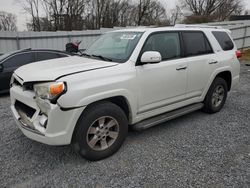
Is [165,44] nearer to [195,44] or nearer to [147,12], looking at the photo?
[195,44]

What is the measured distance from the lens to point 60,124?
2496 mm

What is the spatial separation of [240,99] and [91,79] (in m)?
4.65

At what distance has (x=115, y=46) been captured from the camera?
3541mm

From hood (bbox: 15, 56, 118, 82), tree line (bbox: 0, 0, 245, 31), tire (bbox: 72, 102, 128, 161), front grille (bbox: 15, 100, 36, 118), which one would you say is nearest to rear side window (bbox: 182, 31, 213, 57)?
hood (bbox: 15, 56, 118, 82)

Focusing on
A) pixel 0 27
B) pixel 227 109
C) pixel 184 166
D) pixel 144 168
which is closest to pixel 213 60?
pixel 227 109

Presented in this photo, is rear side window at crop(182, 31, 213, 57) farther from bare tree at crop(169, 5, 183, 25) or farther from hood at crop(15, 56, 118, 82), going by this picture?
bare tree at crop(169, 5, 183, 25)

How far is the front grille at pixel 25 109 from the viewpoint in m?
2.80

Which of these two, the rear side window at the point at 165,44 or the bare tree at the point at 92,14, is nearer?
the rear side window at the point at 165,44

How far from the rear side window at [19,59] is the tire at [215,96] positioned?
17.0ft

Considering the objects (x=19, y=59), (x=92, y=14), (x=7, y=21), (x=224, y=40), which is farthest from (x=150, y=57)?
(x=7, y=21)

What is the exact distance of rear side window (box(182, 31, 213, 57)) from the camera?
3.85 m

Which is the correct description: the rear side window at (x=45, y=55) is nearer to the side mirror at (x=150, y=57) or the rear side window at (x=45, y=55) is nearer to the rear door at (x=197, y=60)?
the rear door at (x=197, y=60)

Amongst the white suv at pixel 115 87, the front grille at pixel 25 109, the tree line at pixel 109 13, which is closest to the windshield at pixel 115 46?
the white suv at pixel 115 87

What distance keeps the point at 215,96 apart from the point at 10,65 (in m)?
5.55
